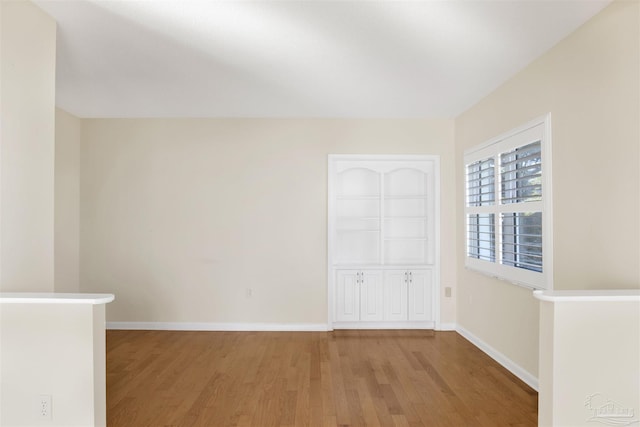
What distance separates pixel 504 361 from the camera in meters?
3.19

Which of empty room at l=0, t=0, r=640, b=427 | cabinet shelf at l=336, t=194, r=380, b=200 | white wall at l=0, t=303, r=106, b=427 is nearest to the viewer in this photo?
white wall at l=0, t=303, r=106, b=427

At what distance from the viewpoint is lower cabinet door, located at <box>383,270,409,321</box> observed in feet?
14.2

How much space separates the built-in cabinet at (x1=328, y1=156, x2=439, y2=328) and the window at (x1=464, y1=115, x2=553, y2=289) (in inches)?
25.3

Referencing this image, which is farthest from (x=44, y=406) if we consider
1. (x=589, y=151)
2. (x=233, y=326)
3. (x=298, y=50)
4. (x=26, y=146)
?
(x=589, y=151)

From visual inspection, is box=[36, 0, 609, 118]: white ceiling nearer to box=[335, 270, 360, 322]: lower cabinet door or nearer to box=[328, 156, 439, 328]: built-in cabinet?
box=[328, 156, 439, 328]: built-in cabinet

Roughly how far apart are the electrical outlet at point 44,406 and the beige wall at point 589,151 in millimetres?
3245

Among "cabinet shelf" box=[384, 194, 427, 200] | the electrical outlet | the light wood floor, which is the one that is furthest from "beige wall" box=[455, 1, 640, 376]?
the electrical outlet

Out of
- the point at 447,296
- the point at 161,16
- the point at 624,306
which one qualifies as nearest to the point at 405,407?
the point at 624,306

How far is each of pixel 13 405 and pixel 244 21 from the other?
2549mm

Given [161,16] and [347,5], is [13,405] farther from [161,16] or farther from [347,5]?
[347,5]

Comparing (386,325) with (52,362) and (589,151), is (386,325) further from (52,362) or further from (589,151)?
(52,362)

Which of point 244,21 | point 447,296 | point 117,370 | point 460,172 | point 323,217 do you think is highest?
point 244,21

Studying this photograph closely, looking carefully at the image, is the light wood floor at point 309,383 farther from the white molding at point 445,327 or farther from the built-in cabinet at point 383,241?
A: the built-in cabinet at point 383,241

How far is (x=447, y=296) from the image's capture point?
434 centimetres
